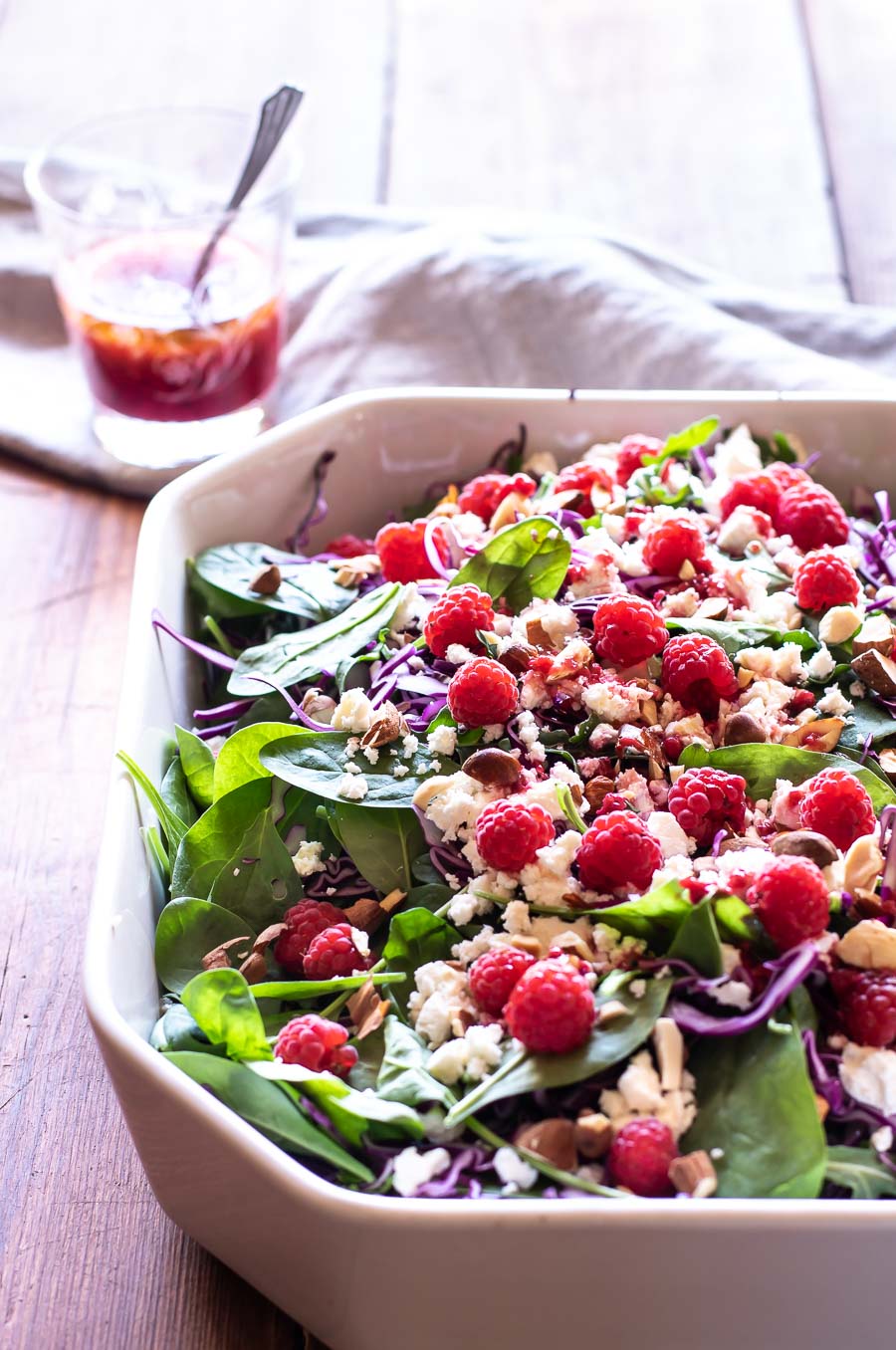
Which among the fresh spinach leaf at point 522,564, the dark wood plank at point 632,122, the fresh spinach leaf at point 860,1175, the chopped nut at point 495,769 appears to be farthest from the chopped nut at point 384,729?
the dark wood plank at point 632,122

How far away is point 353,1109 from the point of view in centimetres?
110

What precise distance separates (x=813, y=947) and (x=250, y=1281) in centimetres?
53

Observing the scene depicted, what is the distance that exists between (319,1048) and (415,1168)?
0.43 ft

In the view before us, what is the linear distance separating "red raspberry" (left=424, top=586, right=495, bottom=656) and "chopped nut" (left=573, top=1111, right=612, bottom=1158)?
0.52 meters

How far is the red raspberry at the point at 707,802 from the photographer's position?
4.22 ft

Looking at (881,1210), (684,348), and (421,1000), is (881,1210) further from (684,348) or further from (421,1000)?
(684,348)

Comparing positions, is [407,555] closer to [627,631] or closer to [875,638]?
[627,631]

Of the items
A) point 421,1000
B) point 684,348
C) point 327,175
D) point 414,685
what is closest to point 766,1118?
point 421,1000

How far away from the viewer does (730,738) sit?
4.55ft

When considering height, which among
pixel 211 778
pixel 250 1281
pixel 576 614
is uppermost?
pixel 576 614

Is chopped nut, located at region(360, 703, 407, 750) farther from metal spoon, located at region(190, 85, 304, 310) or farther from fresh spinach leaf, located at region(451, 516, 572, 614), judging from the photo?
metal spoon, located at region(190, 85, 304, 310)

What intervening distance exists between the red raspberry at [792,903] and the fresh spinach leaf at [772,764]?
197 millimetres

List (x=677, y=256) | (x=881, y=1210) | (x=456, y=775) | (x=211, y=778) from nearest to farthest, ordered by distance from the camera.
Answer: (x=881, y=1210) → (x=456, y=775) → (x=211, y=778) → (x=677, y=256)

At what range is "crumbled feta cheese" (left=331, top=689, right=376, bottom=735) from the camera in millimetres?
1391
